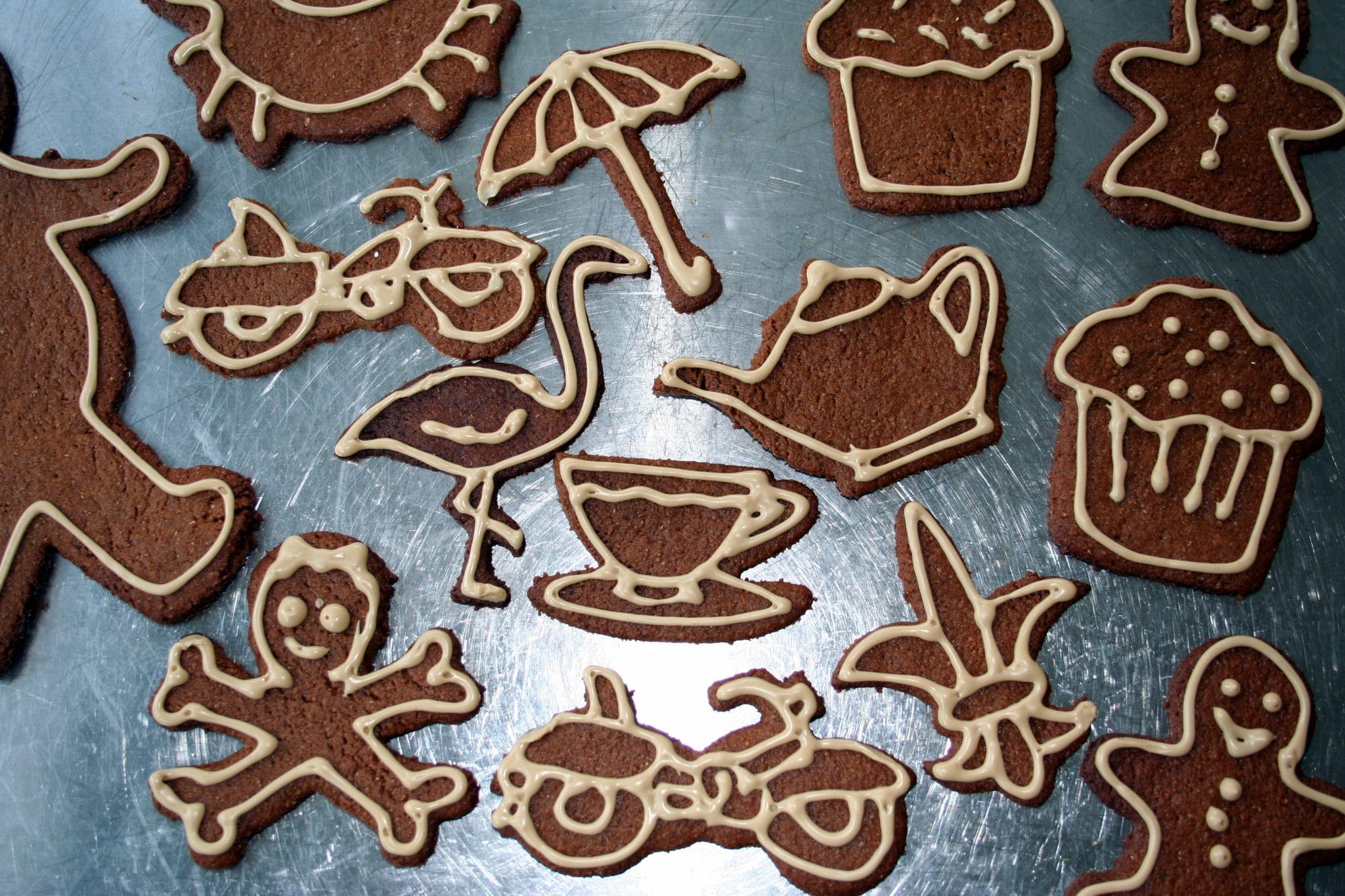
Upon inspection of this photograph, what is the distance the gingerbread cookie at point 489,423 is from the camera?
1972mm

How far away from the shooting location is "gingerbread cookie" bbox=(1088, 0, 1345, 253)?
6.59 ft

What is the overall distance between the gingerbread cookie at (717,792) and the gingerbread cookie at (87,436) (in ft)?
2.57

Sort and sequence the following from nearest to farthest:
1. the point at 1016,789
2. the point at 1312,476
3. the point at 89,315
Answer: the point at 1016,789 < the point at 1312,476 < the point at 89,315

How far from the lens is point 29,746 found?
198 centimetres

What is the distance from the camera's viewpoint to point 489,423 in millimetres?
2000

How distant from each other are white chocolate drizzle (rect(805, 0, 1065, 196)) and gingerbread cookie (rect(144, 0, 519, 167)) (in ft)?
2.31

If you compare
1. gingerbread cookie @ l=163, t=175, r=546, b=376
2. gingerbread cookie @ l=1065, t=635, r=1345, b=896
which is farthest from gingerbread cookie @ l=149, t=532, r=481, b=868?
gingerbread cookie @ l=1065, t=635, r=1345, b=896

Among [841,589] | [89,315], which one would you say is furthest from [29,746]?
[841,589]

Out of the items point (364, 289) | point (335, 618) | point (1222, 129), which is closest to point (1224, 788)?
point (1222, 129)

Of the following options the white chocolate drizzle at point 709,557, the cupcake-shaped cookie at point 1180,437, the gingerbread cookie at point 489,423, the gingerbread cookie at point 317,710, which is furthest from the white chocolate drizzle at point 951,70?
the gingerbread cookie at point 317,710

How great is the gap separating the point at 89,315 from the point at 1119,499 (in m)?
2.17

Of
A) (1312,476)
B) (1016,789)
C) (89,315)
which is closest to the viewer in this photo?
(1016,789)

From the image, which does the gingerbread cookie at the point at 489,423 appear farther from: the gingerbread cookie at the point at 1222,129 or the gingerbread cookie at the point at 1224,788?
the gingerbread cookie at the point at 1224,788

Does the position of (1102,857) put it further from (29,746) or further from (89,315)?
(89,315)
